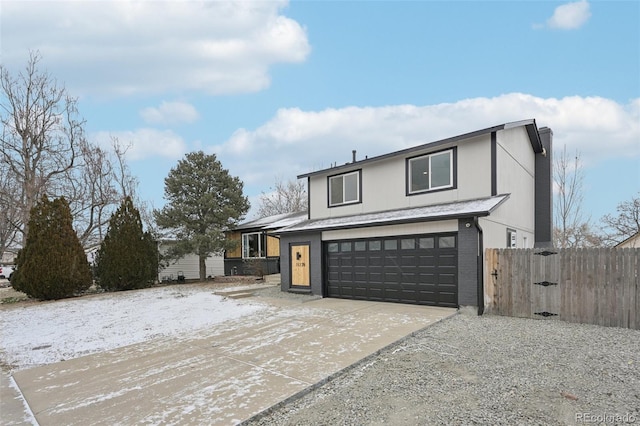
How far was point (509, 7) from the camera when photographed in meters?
11.4

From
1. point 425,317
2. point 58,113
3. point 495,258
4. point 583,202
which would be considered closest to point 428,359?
point 425,317

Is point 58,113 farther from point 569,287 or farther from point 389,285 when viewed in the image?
point 569,287

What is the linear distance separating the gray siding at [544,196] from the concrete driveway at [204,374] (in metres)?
8.66

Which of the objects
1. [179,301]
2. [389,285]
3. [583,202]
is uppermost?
[583,202]

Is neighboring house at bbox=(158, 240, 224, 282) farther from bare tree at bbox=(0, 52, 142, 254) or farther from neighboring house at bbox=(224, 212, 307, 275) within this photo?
bare tree at bbox=(0, 52, 142, 254)

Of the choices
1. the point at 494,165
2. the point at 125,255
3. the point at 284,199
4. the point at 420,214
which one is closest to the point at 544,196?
the point at 494,165

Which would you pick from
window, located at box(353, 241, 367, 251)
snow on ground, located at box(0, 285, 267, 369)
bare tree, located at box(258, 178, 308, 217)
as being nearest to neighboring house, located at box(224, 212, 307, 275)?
snow on ground, located at box(0, 285, 267, 369)

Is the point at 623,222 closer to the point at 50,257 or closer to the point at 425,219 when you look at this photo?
the point at 425,219

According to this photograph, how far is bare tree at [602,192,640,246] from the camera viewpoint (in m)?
25.2

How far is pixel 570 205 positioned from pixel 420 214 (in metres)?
21.4

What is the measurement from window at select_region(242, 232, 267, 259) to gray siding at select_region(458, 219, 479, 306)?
1389 centimetres

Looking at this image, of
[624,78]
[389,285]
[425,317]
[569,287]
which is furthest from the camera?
[624,78]

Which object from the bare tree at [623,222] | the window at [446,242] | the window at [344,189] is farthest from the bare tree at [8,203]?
the bare tree at [623,222]

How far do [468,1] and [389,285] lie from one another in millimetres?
9693
